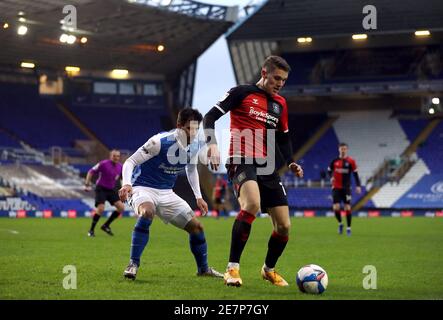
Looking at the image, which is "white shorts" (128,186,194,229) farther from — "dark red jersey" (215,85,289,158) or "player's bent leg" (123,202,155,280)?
"dark red jersey" (215,85,289,158)

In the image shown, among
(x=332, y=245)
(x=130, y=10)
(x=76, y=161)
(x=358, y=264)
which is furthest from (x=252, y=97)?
(x=76, y=161)

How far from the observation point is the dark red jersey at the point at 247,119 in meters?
9.74

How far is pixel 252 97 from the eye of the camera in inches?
386

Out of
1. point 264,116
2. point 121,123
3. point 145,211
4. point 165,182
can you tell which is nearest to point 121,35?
point 121,123

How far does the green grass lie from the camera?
8891mm

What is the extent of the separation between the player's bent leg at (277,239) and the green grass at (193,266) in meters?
A: 0.19

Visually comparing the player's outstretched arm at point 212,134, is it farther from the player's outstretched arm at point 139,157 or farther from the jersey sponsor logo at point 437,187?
the jersey sponsor logo at point 437,187

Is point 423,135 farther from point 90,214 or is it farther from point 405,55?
point 90,214

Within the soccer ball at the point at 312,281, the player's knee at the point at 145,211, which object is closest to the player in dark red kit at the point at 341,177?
the player's knee at the point at 145,211

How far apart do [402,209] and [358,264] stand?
33.8m

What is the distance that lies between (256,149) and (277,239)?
3.86 feet

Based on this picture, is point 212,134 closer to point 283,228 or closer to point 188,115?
point 188,115

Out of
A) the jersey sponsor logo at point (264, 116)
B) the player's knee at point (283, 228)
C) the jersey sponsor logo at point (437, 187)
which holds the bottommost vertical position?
the player's knee at point (283, 228)

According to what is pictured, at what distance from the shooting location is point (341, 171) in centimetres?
2395
